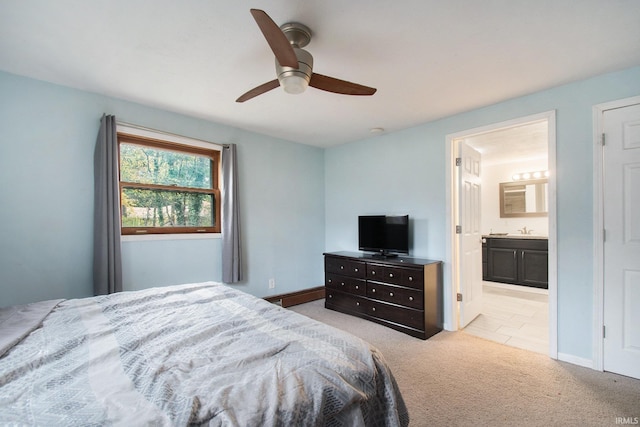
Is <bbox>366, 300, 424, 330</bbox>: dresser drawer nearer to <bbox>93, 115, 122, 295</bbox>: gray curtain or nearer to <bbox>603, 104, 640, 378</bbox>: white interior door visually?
<bbox>603, 104, 640, 378</bbox>: white interior door

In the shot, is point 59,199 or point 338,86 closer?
point 338,86

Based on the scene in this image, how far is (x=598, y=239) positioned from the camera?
89.6 inches

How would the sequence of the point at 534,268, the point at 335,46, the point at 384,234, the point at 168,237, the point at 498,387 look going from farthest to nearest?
1. the point at 534,268
2. the point at 384,234
3. the point at 168,237
4. the point at 498,387
5. the point at 335,46

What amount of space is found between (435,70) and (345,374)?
7.26 ft

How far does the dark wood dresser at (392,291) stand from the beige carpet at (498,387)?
0.83ft

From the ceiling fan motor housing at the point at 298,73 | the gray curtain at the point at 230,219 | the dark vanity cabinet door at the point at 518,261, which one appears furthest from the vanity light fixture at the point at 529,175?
the ceiling fan motor housing at the point at 298,73

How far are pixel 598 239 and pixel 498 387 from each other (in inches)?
56.9

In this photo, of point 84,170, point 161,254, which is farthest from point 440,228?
point 84,170

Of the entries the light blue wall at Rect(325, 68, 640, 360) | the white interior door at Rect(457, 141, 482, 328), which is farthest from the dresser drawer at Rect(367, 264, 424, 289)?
the white interior door at Rect(457, 141, 482, 328)

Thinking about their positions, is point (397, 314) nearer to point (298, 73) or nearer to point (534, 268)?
point (298, 73)

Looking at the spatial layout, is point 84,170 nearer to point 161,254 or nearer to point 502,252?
point 161,254

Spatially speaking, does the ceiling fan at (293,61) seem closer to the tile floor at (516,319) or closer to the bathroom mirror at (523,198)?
the tile floor at (516,319)

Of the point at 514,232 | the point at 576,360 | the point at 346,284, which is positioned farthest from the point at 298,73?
the point at 514,232

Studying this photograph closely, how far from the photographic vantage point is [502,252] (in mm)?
5160
